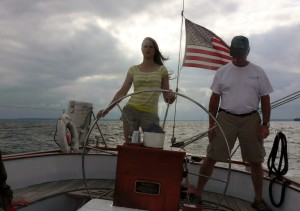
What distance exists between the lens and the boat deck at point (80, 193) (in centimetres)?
277

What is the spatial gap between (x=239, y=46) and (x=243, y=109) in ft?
1.54

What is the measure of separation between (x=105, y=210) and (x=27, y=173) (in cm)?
148

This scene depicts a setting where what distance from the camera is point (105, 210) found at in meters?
1.94

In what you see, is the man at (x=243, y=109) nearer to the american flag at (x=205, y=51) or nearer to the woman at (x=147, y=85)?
the woman at (x=147, y=85)

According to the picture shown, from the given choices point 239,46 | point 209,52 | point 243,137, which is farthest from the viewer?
point 209,52

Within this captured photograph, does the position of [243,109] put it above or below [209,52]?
below

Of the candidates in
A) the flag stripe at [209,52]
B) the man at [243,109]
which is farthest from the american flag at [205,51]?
the man at [243,109]

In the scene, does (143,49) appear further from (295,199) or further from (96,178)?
(295,199)

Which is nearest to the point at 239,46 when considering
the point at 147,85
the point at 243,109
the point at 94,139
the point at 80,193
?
the point at 243,109

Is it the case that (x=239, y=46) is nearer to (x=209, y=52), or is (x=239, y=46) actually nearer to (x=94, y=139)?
(x=209, y=52)

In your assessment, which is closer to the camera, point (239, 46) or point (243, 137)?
point (239, 46)

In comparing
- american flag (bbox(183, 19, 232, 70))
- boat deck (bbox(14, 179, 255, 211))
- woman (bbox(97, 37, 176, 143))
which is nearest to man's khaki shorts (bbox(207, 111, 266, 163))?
boat deck (bbox(14, 179, 255, 211))

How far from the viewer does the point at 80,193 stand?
2844 millimetres

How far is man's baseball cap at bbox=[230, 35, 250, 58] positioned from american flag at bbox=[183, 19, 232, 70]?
176 cm
